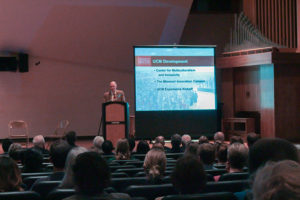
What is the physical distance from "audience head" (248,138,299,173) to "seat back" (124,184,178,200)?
2.79 feet

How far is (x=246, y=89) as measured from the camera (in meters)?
10.5

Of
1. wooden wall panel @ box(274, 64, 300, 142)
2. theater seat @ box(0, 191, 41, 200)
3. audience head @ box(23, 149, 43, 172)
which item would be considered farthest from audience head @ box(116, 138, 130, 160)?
wooden wall panel @ box(274, 64, 300, 142)

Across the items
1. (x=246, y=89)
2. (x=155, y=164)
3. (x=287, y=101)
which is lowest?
(x=155, y=164)

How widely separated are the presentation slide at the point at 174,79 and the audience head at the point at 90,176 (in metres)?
5.91

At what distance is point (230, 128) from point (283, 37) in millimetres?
2530

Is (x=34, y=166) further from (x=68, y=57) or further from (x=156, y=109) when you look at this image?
(x=68, y=57)

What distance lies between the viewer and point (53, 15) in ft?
31.3

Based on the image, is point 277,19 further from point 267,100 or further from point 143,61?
point 143,61

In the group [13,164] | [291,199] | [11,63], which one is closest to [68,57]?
[11,63]

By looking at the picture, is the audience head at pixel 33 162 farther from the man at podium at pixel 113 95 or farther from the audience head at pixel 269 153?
the man at podium at pixel 113 95

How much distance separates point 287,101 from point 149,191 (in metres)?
7.26

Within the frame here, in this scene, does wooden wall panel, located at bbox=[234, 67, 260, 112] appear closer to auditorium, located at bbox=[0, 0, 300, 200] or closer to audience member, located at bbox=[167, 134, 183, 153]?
auditorium, located at bbox=[0, 0, 300, 200]

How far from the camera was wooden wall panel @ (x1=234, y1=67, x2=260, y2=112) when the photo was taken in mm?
10094

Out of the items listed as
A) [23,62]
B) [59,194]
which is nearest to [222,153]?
[59,194]
